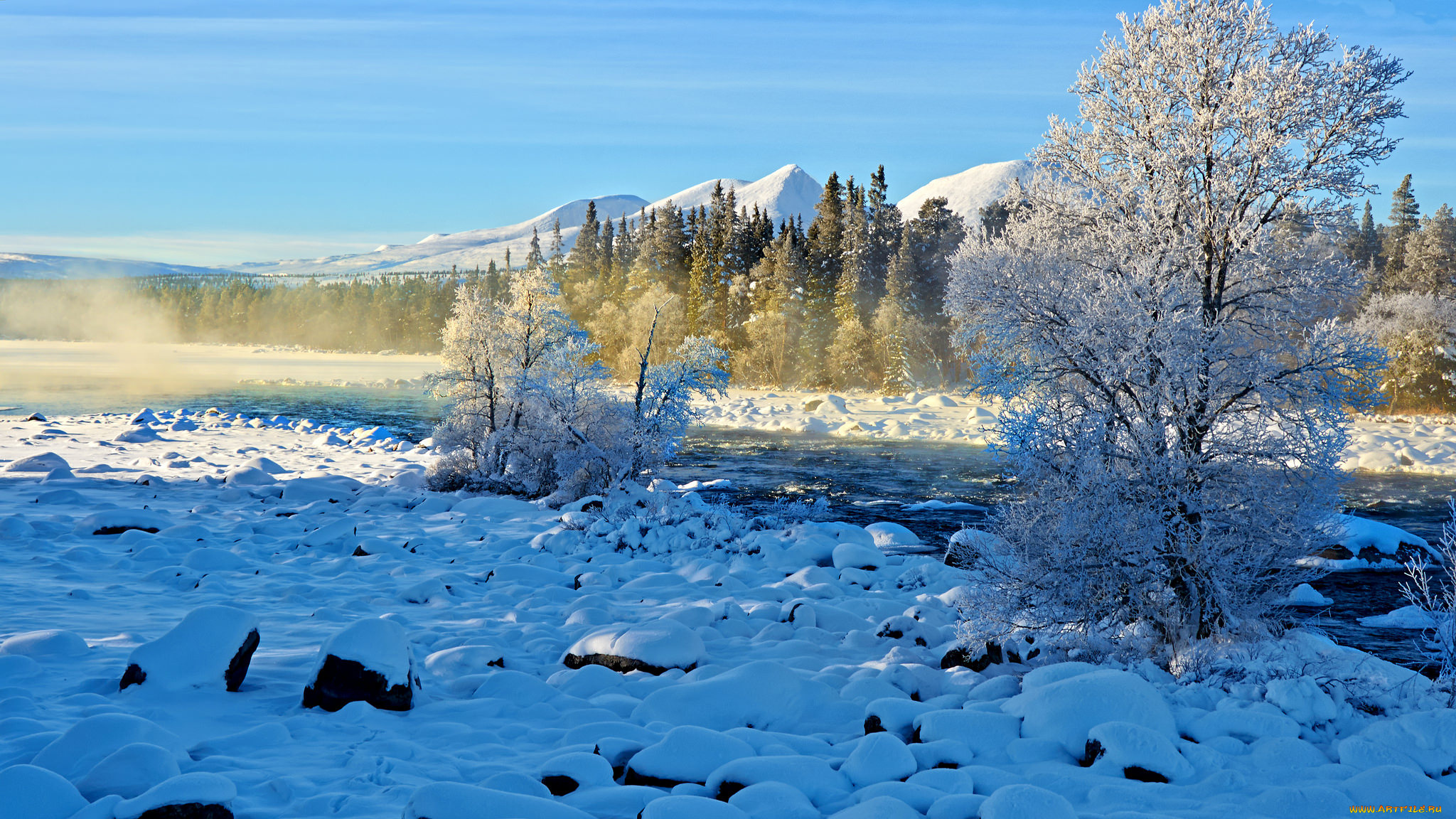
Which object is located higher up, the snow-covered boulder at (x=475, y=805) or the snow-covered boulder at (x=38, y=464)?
the snow-covered boulder at (x=38, y=464)

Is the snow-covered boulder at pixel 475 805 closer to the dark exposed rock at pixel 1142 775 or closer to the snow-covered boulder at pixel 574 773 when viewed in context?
the snow-covered boulder at pixel 574 773

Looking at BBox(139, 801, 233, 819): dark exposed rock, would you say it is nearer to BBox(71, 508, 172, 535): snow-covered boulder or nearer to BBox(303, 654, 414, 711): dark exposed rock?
BBox(303, 654, 414, 711): dark exposed rock

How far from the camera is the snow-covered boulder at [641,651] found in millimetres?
7266

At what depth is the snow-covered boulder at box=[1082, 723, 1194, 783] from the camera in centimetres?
536

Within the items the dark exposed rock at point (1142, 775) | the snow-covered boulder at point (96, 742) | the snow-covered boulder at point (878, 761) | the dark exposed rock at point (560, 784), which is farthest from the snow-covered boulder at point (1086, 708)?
the snow-covered boulder at point (96, 742)

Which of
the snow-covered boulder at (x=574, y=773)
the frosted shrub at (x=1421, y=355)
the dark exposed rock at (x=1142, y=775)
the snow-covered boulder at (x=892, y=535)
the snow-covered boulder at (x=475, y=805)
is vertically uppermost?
the frosted shrub at (x=1421, y=355)

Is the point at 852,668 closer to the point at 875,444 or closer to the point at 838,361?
the point at 875,444

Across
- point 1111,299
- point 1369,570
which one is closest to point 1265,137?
point 1111,299

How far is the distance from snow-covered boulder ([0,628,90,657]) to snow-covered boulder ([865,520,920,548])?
35.5 feet

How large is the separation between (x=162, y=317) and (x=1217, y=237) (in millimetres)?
143143

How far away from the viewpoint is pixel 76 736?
4.62 meters

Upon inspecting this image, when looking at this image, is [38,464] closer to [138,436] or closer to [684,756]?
[138,436]

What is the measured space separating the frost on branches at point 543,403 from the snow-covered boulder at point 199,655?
10158 millimetres

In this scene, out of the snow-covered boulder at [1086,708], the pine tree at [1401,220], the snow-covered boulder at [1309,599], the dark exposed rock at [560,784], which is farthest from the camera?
the pine tree at [1401,220]
